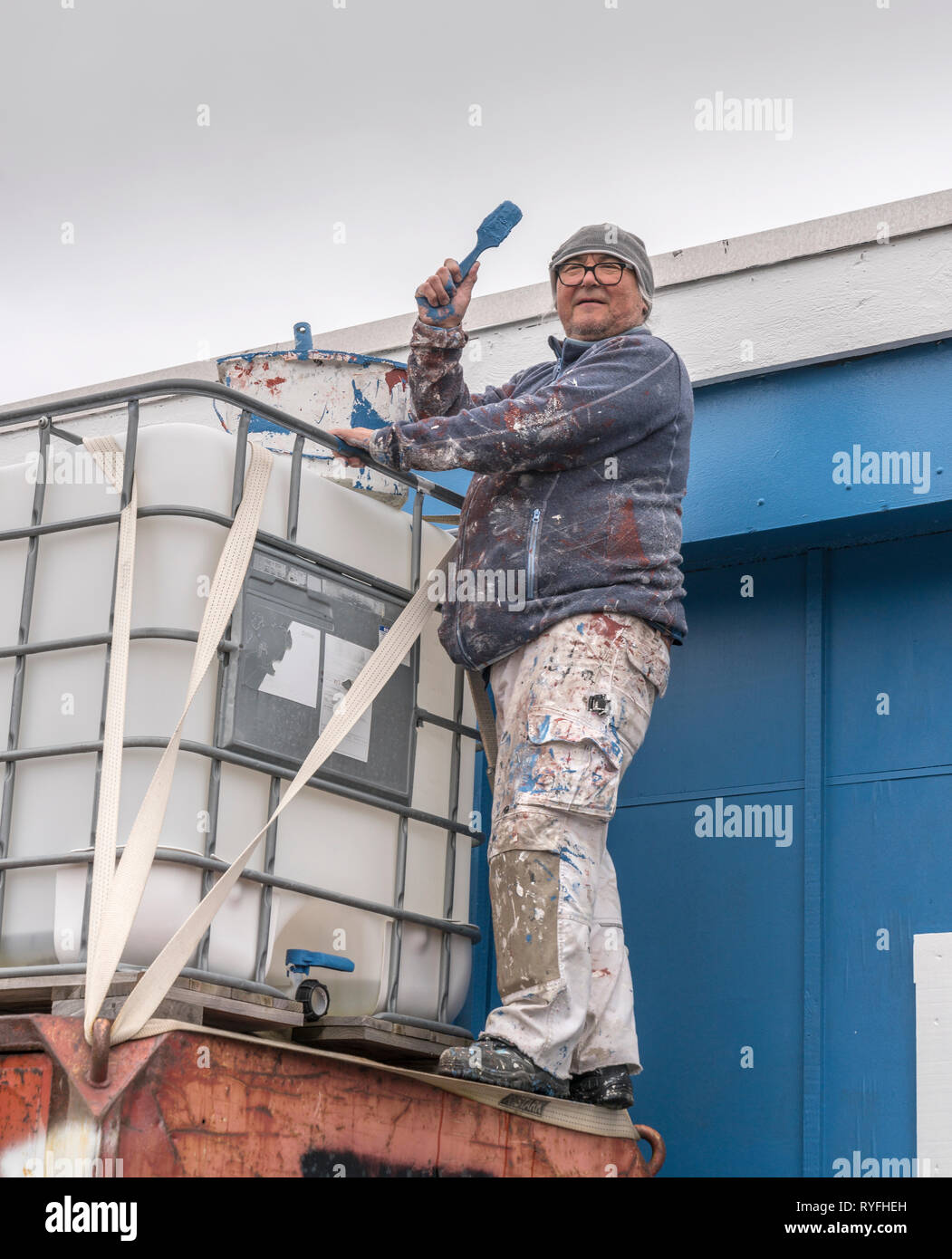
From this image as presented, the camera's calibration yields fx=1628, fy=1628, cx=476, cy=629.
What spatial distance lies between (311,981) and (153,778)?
0.64m

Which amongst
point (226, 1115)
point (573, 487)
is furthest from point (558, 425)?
point (226, 1115)

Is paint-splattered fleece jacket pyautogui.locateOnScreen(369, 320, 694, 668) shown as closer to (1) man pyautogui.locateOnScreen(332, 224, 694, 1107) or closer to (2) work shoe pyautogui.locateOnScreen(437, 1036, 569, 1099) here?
(1) man pyautogui.locateOnScreen(332, 224, 694, 1107)

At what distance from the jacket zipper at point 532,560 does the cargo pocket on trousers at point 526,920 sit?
67 cm

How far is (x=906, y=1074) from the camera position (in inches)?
173

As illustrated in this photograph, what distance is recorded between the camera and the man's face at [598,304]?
4.32 metres

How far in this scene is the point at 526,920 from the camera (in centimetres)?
367

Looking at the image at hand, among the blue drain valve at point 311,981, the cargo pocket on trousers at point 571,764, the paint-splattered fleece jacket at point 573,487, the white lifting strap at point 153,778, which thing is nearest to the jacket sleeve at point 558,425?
the paint-splattered fleece jacket at point 573,487

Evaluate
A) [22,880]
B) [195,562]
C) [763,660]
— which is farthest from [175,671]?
[763,660]

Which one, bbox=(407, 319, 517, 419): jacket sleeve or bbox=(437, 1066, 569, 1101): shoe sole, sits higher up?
bbox=(407, 319, 517, 419): jacket sleeve

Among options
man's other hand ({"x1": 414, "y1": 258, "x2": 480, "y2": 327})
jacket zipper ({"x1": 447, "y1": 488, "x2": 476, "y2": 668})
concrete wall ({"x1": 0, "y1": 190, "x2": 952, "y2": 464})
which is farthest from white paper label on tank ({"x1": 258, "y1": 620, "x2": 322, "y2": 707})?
concrete wall ({"x1": 0, "y1": 190, "x2": 952, "y2": 464})

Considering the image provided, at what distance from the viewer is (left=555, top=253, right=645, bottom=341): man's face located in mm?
4324

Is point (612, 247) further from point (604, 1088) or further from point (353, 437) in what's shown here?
point (604, 1088)

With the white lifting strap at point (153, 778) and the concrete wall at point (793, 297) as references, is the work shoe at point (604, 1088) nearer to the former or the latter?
the white lifting strap at point (153, 778)
